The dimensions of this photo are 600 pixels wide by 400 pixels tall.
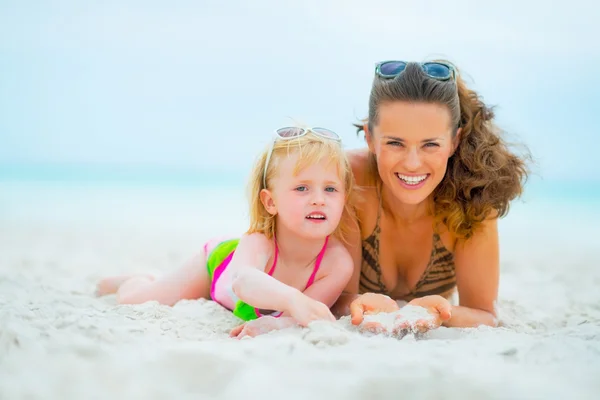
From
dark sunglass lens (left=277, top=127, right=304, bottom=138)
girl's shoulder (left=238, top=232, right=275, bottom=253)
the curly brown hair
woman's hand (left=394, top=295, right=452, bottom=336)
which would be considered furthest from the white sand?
dark sunglass lens (left=277, top=127, right=304, bottom=138)

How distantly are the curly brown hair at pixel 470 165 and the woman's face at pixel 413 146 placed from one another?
0.09 meters

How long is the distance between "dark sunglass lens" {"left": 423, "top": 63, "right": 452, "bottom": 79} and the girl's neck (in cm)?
110

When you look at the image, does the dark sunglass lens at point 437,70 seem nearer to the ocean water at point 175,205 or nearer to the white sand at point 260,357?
the ocean water at point 175,205

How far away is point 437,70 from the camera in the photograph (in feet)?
10.8

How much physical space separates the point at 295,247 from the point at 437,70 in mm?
1230

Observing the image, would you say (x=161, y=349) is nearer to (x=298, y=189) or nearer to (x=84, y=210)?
(x=298, y=189)

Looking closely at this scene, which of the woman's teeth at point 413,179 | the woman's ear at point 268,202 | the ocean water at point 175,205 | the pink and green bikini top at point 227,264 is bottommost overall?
the ocean water at point 175,205

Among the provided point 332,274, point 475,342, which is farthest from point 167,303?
point 475,342

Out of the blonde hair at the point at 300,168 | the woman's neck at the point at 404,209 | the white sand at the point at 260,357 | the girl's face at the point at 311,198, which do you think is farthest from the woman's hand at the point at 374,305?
the woman's neck at the point at 404,209

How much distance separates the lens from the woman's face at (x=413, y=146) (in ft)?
10.4

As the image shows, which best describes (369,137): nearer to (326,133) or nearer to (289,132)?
(326,133)

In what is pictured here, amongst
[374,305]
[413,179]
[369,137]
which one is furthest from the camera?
[369,137]

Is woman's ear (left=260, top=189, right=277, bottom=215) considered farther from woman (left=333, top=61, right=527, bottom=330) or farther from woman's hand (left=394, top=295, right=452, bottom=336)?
woman's hand (left=394, top=295, right=452, bottom=336)

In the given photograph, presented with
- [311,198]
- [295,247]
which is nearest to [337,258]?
[295,247]
